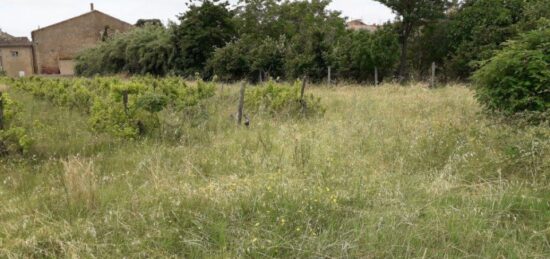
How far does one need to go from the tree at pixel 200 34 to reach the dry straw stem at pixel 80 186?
2027cm

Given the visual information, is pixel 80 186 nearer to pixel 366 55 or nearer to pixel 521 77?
pixel 521 77

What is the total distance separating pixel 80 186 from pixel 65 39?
4606 centimetres

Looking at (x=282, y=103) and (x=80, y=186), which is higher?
(x=282, y=103)

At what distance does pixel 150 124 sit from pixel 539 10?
11.6m

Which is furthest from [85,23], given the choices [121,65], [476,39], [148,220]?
[148,220]

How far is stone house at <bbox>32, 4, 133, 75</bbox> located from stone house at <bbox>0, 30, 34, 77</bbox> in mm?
849

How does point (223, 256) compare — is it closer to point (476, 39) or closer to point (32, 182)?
point (32, 182)

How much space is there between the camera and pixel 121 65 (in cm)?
3003

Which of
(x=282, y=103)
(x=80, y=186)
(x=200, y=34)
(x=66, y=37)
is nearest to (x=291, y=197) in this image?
(x=80, y=186)

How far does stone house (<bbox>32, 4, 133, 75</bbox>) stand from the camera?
4297cm

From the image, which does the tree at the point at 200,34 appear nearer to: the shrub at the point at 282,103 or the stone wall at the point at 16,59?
the shrub at the point at 282,103

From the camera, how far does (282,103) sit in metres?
8.66

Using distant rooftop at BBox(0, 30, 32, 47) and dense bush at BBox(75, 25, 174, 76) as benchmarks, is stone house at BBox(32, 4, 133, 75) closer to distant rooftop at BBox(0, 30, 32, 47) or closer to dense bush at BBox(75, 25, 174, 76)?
distant rooftop at BBox(0, 30, 32, 47)

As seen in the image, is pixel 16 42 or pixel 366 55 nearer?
pixel 366 55
